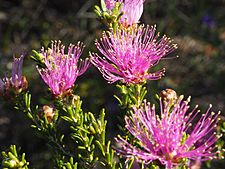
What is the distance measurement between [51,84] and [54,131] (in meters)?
0.23

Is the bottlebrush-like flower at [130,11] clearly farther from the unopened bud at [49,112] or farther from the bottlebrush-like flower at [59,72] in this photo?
the unopened bud at [49,112]

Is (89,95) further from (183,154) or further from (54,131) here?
(183,154)

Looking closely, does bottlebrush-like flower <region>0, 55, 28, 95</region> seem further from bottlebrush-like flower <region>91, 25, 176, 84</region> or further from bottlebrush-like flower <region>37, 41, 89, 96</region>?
bottlebrush-like flower <region>91, 25, 176, 84</region>

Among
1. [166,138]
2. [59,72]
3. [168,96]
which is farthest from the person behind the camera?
[59,72]

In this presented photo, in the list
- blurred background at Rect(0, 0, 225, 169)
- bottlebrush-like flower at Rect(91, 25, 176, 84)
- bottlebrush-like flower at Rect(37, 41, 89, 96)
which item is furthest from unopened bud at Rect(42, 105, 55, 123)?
blurred background at Rect(0, 0, 225, 169)

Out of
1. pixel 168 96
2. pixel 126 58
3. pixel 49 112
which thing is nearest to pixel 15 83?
pixel 49 112

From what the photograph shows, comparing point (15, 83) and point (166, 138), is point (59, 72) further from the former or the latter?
point (166, 138)

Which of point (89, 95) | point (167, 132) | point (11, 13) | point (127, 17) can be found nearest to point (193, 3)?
point (89, 95)

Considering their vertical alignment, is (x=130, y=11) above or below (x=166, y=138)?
above

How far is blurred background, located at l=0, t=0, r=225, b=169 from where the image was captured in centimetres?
494

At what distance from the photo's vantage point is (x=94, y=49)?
16.5ft

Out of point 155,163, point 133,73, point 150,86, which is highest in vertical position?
point 150,86

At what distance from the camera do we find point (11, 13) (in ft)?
20.9

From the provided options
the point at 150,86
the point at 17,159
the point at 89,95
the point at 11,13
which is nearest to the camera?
the point at 17,159
